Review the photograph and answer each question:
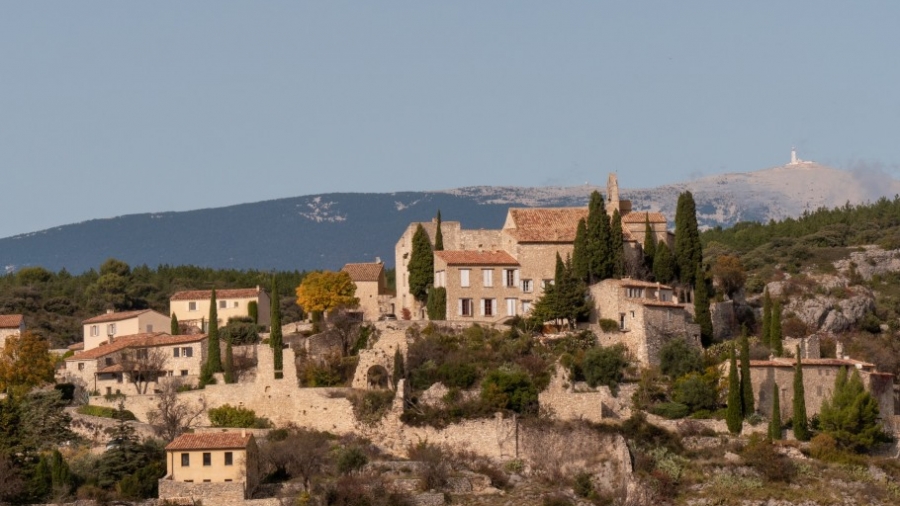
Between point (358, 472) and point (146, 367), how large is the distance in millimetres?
15531

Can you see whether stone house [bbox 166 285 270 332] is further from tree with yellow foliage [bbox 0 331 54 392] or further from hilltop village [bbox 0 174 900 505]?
tree with yellow foliage [bbox 0 331 54 392]

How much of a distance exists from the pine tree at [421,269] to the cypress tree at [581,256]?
650cm

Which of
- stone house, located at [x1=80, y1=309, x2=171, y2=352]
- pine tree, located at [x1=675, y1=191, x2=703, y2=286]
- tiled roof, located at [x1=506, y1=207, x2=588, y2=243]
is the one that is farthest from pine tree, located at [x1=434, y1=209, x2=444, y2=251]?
stone house, located at [x1=80, y1=309, x2=171, y2=352]

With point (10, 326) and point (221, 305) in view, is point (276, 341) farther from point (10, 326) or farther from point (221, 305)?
point (10, 326)

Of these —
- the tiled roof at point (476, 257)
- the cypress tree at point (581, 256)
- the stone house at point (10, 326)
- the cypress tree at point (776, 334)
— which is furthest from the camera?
the stone house at point (10, 326)

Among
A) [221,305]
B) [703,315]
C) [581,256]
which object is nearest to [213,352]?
[221,305]

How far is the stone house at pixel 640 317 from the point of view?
7319 centimetres

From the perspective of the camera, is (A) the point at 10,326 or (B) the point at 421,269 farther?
(A) the point at 10,326

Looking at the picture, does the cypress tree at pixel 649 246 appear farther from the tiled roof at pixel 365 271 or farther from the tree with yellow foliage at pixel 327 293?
the tree with yellow foliage at pixel 327 293

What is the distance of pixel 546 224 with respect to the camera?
79562mm

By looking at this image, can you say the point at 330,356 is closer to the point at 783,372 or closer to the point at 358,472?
the point at 358,472

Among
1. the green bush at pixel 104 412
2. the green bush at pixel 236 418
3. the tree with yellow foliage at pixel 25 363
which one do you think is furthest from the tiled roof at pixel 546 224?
the tree with yellow foliage at pixel 25 363

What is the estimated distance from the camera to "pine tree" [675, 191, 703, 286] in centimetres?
7812

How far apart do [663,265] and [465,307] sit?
8.44 m
